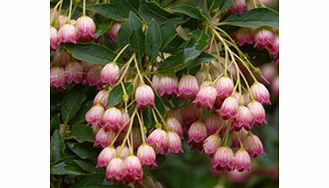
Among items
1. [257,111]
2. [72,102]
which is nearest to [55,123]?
[72,102]

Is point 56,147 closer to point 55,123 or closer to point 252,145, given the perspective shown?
point 55,123

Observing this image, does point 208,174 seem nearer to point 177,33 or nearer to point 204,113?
point 204,113

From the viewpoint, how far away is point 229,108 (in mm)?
1494

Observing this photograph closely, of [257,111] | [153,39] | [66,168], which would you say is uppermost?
[153,39]

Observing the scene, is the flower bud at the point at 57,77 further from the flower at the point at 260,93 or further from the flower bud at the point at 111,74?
the flower at the point at 260,93

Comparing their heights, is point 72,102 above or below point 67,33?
below

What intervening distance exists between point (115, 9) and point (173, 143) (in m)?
0.26

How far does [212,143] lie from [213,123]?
4 cm

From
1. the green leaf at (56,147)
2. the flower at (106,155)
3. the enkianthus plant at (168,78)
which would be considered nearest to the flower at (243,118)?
the enkianthus plant at (168,78)

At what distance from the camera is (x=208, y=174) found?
5.50 feet

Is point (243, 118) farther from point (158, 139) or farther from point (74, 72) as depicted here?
point (74, 72)

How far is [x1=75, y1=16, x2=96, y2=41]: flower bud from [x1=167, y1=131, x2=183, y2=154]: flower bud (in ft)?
0.72

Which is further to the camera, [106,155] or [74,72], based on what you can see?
[74,72]

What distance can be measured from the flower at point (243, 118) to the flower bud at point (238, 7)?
0.61 ft
